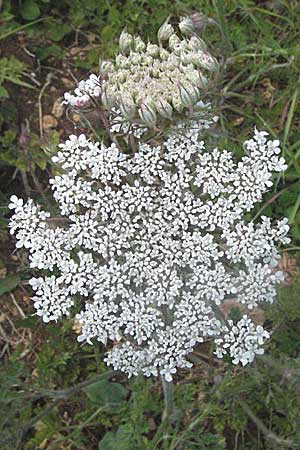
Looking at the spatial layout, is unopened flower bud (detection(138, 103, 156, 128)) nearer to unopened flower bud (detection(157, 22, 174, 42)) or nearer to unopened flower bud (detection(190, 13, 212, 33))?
unopened flower bud (detection(157, 22, 174, 42))

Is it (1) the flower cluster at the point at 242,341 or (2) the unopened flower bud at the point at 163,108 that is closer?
(2) the unopened flower bud at the point at 163,108

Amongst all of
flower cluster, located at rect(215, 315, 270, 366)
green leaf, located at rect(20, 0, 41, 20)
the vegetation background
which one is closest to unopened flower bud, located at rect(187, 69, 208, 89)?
the vegetation background

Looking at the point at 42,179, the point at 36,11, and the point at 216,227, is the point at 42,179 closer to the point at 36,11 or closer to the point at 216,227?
the point at 36,11

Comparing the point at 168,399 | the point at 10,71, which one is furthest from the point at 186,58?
the point at 10,71

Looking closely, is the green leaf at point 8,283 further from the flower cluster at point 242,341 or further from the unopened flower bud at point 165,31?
the unopened flower bud at point 165,31

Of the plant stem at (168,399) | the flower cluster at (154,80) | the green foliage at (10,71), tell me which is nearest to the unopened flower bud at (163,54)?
the flower cluster at (154,80)

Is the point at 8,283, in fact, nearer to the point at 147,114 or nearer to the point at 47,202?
the point at 47,202
